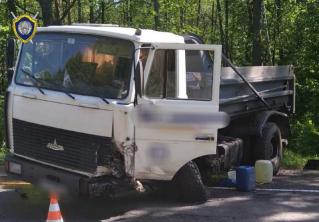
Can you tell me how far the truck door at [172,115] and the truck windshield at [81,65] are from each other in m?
0.32

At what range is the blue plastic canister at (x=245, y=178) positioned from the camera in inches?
321

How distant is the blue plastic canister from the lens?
26.8ft

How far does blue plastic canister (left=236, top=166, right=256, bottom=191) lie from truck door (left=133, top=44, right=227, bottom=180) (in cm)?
149

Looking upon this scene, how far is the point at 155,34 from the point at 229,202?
98.0 inches

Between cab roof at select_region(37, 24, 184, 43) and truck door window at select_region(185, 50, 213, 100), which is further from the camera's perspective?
truck door window at select_region(185, 50, 213, 100)

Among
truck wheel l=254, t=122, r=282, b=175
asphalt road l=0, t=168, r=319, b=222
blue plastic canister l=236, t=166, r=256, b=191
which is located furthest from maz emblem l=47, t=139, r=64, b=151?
truck wheel l=254, t=122, r=282, b=175

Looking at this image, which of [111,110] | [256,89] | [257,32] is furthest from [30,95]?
[257,32]

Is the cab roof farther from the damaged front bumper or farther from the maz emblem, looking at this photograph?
the damaged front bumper

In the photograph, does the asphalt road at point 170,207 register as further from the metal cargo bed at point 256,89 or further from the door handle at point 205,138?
the metal cargo bed at point 256,89

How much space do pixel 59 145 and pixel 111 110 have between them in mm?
831

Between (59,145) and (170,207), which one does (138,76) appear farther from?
Answer: (170,207)

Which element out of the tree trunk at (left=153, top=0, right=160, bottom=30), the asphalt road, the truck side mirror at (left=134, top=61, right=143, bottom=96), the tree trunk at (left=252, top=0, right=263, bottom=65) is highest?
the tree trunk at (left=153, top=0, right=160, bottom=30)

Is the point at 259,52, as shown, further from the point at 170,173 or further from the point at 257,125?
the point at 170,173

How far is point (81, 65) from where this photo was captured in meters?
6.68
